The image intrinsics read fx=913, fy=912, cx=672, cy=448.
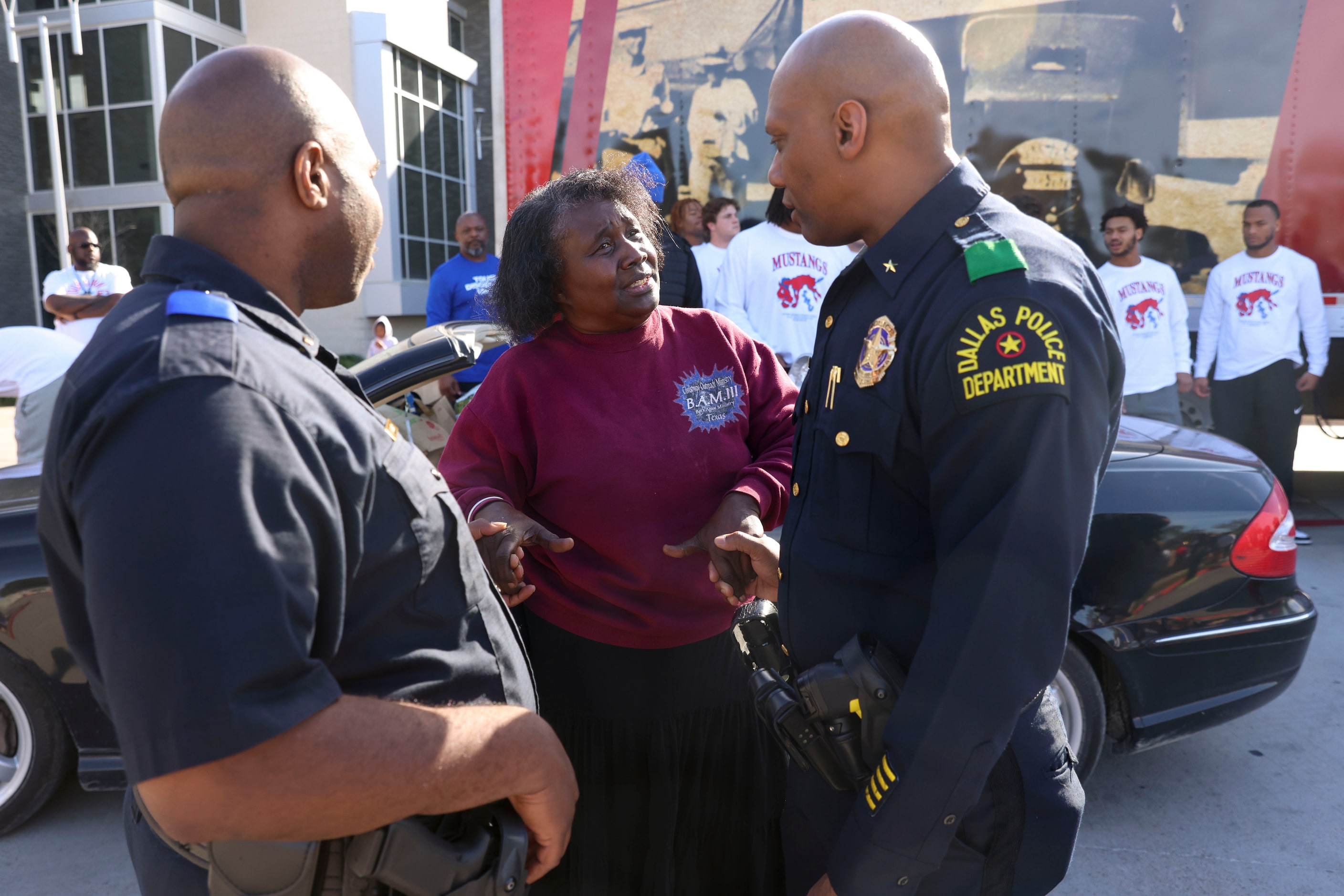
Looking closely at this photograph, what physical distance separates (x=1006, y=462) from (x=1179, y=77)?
5466 mm

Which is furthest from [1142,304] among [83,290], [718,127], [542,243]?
[83,290]

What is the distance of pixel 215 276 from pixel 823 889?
3.92 feet

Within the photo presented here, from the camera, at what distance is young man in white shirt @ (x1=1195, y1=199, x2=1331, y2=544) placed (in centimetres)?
555

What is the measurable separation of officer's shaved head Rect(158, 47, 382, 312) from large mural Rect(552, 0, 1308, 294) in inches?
189

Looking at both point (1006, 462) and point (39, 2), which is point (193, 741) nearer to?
point (1006, 462)

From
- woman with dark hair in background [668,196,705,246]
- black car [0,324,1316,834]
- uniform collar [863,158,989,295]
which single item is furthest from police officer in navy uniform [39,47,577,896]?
woman with dark hair in background [668,196,705,246]

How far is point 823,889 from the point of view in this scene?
137 centimetres

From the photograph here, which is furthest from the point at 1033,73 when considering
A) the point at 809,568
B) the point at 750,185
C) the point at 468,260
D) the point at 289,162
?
the point at 289,162

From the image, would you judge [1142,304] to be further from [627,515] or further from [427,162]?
[427,162]

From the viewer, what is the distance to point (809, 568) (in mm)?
1465

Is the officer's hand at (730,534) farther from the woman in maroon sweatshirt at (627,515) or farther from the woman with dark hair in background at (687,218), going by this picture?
the woman with dark hair in background at (687,218)

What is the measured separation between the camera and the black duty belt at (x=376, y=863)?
1057 millimetres

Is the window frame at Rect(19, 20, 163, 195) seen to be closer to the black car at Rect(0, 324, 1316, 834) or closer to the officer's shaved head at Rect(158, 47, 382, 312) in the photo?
the black car at Rect(0, 324, 1316, 834)

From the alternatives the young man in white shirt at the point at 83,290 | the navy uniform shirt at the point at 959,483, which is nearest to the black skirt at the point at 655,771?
the navy uniform shirt at the point at 959,483
